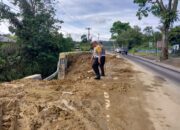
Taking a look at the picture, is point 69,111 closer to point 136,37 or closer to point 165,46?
point 165,46

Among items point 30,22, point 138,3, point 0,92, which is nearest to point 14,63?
point 30,22

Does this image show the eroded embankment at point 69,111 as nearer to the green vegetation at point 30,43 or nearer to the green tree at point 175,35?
the green vegetation at point 30,43

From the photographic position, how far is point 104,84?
40.3ft

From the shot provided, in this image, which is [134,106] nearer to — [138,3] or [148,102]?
[148,102]

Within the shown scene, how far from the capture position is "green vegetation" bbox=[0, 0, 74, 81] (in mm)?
35781

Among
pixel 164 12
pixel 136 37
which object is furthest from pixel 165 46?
pixel 136 37

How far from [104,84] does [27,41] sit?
2701cm

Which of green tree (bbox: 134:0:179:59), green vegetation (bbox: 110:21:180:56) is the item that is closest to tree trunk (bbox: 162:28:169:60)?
green tree (bbox: 134:0:179:59)

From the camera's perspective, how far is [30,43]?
124ft

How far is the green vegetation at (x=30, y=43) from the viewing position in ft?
117

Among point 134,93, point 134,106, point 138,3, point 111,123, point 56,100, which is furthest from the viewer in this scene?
point 138,3

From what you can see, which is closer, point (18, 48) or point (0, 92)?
point (0, 92)

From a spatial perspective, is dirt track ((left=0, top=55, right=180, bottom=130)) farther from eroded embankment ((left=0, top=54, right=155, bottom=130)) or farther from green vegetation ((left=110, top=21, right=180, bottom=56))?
green vegetation ((left=110, top=21, right=180, bottom=56))

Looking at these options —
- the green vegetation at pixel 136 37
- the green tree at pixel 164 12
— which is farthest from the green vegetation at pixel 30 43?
the green vegetation at pixel 136 37
